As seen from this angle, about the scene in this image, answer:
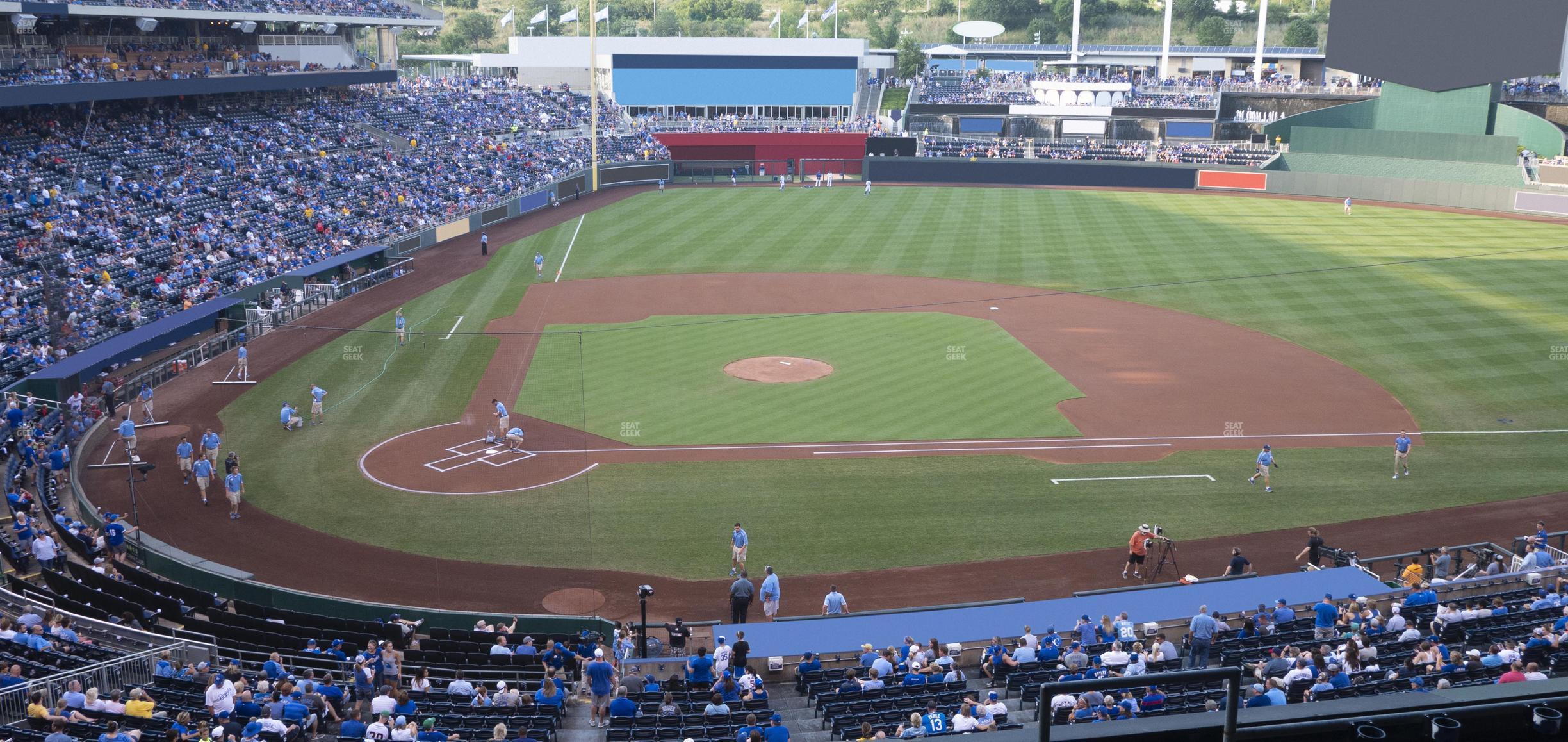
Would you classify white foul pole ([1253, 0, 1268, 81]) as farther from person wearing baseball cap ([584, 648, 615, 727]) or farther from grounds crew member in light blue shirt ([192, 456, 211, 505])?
person wearing baseball cap ([584, 648, 615, 727])

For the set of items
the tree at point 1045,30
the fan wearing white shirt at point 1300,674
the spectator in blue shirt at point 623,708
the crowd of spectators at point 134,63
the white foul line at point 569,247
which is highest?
the tree at point 1045,30

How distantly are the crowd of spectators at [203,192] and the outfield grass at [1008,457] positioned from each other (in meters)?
6.76

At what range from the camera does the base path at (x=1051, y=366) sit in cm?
2650

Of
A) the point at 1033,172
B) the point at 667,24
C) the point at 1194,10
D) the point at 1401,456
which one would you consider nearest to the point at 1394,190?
the point at 1033,172

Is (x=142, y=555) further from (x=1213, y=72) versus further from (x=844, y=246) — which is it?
(x=1213, y=72)

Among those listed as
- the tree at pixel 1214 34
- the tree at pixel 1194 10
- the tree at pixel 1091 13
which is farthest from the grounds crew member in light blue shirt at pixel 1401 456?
the tree at pixel 1194 10

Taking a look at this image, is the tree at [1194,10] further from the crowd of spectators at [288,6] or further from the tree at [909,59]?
the crowd of spectators at [288,6]

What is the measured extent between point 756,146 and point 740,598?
6605 centimetres

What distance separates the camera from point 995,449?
27.5 meters

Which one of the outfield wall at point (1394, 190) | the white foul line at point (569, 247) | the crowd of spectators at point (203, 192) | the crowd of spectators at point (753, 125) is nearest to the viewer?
the crowd of spectators at point (203, 192)

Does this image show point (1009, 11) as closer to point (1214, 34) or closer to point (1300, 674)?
point (1214, 34)

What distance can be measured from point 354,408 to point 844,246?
31.5 meters

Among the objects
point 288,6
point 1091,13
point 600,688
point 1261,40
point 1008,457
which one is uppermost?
point 1091,13

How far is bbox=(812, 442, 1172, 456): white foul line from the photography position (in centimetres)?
2720
